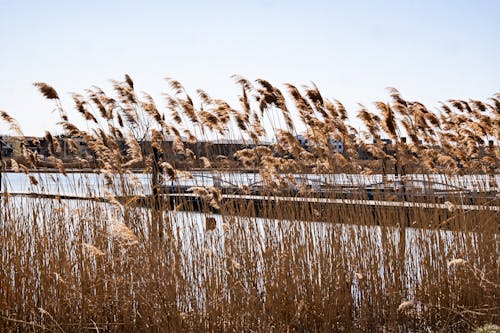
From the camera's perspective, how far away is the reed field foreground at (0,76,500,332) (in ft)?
11.1

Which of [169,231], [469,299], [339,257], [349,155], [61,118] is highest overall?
[61,118]

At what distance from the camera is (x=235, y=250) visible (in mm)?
3557


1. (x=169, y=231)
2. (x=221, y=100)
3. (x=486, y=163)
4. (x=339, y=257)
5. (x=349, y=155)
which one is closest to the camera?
(x=169, y=231)

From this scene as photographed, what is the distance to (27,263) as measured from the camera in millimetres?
3660

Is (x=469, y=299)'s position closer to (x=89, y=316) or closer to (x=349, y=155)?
(x=349, y=155)

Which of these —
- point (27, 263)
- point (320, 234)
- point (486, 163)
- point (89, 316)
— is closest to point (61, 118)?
point (27, 263)

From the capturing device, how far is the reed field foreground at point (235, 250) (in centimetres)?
339

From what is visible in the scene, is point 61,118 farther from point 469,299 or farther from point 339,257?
point 469,299

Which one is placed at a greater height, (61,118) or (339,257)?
(61,118)

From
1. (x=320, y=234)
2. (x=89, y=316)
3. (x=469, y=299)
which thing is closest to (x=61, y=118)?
(x=89, y=316)

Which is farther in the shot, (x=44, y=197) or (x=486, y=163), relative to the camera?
(x=486, y=163)

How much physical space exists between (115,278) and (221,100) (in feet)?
4.39

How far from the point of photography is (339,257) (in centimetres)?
377

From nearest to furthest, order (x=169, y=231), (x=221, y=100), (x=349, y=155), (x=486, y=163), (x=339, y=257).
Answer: (x=169, y=231) → (x=339, y=257) → (x=221, y=100) → (x=349, y=155) → (x=486, y=163)
